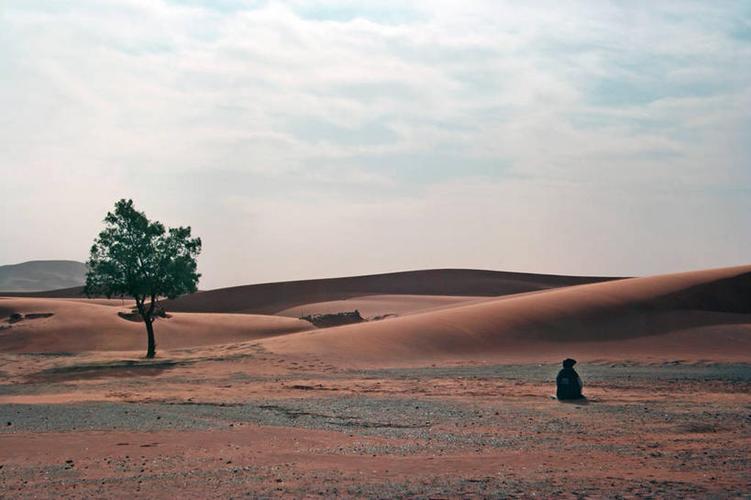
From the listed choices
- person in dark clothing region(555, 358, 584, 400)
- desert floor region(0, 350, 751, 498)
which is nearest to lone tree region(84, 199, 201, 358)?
→ desert floor region(0, 350, 751, 498)

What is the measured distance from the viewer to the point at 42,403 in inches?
819

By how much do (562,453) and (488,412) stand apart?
16.4 feet

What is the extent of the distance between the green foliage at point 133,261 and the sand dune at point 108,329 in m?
4.36

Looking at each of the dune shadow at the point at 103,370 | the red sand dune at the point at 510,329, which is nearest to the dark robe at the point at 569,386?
the red sand dune at the point at 510,329

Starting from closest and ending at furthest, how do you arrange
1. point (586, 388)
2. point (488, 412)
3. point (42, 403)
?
1. point (488, 412)
2. point (42, 403)
3. point (586, 388)

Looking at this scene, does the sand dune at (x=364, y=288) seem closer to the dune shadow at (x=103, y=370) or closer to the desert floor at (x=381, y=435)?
the dune shadow at (x=103, y=370)

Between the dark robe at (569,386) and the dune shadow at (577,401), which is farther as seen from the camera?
A: the dark robe at (569,386)

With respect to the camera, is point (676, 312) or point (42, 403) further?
point (676, 312)

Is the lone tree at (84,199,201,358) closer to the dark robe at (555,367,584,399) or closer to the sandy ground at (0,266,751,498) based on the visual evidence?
the sandy ground at (0,266,751,498)

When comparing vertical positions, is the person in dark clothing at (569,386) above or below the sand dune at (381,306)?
below

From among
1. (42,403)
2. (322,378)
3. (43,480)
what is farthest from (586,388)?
(43,480)

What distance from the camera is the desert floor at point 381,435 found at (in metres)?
11.1

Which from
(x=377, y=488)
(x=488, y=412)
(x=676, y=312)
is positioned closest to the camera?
(x=377, y=488)

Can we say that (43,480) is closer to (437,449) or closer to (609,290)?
(437,449)
